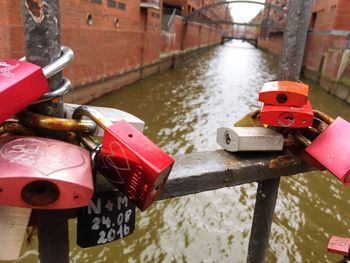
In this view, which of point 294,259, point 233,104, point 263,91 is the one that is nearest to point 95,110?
point 263,91

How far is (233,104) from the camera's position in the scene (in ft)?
35.4

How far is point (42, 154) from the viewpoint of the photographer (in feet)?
2.64

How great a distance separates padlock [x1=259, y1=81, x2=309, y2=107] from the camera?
4.39 feet

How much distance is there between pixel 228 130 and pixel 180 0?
2486cm

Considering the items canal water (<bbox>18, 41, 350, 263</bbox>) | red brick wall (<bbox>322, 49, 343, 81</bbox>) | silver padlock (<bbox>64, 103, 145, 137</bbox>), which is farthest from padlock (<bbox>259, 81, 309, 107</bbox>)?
red brick wall (<bbox>322, 49, 343, 81</bbox>)

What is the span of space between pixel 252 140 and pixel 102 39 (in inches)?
360

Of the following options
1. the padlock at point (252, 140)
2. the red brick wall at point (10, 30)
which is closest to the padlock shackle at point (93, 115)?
the padlock at point (252, 140)

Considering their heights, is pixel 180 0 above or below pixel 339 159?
above

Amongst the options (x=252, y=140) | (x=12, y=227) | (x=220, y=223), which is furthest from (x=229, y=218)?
(x=12, y=227)

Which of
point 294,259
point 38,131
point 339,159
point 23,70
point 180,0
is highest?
point 180,0

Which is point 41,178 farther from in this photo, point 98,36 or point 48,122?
point 98,36

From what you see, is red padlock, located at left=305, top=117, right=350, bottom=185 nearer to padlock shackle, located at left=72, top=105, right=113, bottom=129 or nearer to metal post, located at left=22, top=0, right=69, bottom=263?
padlock shackle, located at left=72, top=105, right=113, bottom=129

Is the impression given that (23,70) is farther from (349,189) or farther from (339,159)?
(349,189)

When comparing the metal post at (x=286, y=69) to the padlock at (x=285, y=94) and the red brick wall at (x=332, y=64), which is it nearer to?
the padlock at (x=285, y=94)
